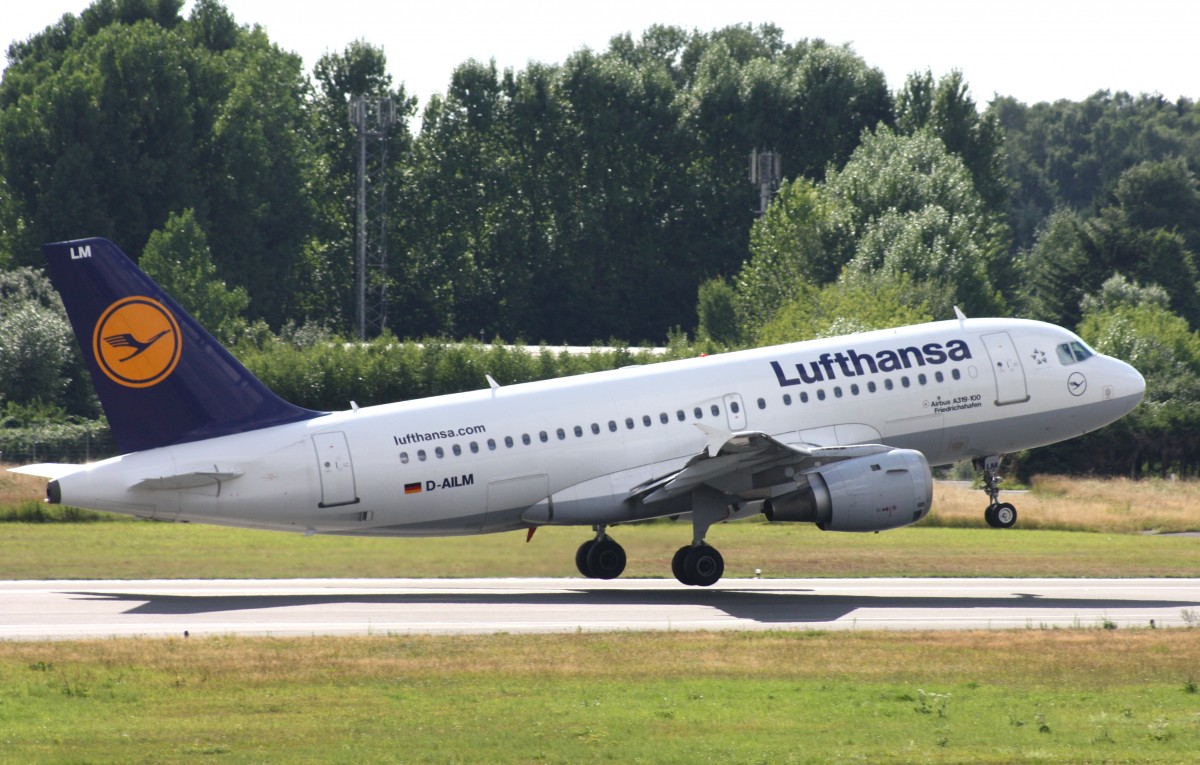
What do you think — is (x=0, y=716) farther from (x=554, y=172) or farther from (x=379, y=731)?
(x=554, y=172)

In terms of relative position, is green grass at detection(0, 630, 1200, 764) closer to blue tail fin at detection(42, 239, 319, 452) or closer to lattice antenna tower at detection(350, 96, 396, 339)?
blue tail fin at detection(42, 239, 319, 452)

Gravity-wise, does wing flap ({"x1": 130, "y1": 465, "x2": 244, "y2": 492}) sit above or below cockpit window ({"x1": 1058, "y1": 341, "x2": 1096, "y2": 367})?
below

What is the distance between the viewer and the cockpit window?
1612 inches

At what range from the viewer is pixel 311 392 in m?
71.8

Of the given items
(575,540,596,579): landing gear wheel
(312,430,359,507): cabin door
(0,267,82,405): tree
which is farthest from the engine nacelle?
(0,267,82,405): tree

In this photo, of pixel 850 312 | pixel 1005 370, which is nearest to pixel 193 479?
pixel 1005 370

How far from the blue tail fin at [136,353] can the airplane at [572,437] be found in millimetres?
40

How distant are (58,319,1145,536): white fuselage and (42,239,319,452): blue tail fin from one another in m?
0.56

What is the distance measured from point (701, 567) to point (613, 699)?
1335cm

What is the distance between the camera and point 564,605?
3522 centimetres

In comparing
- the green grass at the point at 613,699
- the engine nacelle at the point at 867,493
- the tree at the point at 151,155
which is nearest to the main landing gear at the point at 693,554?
the engine nacelle at the point at 867,493

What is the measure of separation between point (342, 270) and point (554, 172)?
18349mm

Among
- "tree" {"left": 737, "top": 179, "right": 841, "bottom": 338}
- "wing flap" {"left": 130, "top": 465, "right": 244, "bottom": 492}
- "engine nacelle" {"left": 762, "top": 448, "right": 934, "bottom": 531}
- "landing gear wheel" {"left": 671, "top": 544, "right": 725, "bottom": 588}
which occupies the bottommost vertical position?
"landing gear wheel" {"left": 671, "top": 544, "right": 725, "bottom": 588}

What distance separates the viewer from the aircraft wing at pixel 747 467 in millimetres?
35531
